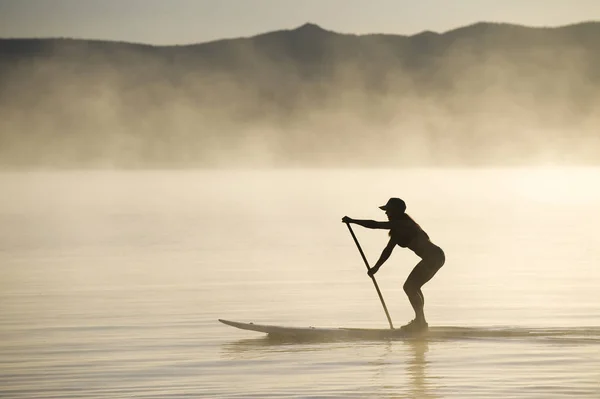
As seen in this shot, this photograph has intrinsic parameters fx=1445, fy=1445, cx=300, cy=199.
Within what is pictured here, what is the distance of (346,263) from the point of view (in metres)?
35.0

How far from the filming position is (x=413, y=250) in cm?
1922

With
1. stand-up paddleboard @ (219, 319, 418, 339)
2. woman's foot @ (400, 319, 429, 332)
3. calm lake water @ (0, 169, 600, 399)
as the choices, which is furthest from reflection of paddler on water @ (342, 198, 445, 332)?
calm lake water @ (0, 169, 600, 399)

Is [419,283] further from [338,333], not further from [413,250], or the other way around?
[338,333]

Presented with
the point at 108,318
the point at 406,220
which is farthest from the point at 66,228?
the point at 406,220

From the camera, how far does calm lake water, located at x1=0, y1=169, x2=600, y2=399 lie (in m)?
16.4

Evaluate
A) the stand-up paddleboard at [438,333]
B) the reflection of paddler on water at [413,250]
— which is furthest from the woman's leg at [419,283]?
the stand-up paddleboard at [438,333]

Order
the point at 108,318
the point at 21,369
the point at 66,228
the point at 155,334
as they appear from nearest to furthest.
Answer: the point at 21,369
the point at 155,334
the point at 108,318
the point at 66,228

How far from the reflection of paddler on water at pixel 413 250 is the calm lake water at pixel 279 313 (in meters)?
0.54

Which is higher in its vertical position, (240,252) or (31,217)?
(31,217)

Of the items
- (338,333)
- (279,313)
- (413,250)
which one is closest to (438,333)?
(413,250)

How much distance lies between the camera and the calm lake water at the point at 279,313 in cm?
1636

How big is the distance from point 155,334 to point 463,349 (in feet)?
15.5

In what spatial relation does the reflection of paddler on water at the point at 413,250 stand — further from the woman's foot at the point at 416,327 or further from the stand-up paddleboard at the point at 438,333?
the stand-up paddleboard at the point at 438,333

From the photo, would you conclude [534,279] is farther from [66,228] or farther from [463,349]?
[66,228]
